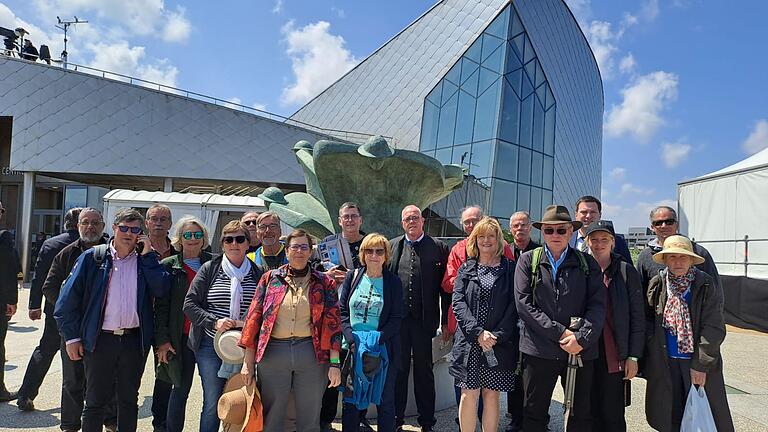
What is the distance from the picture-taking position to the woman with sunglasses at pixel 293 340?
9.73 ft

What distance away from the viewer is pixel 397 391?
156 inches

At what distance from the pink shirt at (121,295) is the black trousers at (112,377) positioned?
0.32 feet

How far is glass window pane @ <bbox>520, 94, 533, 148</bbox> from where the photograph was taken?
75.1ft

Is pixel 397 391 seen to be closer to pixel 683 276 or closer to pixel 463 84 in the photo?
pixel 683 276

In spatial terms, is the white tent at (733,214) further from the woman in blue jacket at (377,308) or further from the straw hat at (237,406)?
the straw hat at (237,406)

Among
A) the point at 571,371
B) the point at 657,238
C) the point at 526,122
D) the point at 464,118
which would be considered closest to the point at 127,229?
the point at 571,371

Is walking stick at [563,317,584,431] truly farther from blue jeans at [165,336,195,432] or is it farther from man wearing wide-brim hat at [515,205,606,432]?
blue jeans at [165,336,195,432]

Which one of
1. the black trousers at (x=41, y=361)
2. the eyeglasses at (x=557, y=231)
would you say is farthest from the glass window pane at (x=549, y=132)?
the black trousers at (x=41, y=361)

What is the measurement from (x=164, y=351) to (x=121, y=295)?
50 cm

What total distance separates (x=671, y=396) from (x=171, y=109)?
2200cm

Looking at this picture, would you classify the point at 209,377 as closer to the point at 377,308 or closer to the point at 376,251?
the point at 377,308

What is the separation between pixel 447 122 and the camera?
24031mm

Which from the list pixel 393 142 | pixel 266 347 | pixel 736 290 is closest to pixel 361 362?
pixel 266 347

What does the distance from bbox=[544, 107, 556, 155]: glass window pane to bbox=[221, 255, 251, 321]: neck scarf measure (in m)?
22.9
